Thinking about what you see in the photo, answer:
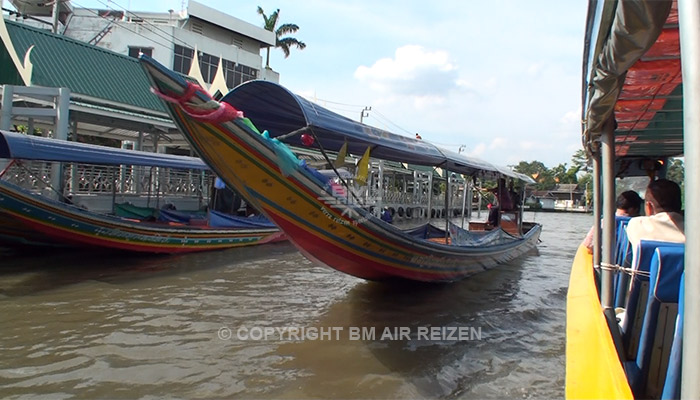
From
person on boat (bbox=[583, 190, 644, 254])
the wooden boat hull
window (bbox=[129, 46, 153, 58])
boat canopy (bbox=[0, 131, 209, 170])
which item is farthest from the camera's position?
window (bbox=[129, 46, 153, 58])

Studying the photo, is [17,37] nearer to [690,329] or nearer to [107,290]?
[107,290]

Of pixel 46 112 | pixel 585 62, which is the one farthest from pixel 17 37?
pixel 585 62

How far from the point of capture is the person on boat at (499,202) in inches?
414

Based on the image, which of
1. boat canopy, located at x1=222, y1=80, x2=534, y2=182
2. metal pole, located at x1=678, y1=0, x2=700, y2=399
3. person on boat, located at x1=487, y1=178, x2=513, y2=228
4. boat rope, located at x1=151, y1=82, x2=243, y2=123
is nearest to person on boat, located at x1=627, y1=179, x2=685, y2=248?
metal pole, located at x1=678, y1=0, x2=700, y2=399

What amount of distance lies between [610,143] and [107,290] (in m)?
6.67

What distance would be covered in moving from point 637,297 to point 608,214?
62 cm

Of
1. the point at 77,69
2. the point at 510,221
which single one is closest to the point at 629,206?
the point at 510,221

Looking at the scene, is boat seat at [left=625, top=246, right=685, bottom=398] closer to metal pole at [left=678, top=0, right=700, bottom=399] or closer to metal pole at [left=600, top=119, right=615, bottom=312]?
metal pole at [left=600, top=119, right=615, bottom=312]

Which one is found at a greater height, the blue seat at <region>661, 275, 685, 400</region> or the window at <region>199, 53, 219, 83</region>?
the window at <region>199, 53, 219, 83</region>

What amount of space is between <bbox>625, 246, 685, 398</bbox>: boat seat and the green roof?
12746mm

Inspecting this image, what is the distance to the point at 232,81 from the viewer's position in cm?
2389

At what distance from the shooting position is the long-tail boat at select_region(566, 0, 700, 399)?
91 centimetres

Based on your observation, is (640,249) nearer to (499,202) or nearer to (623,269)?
(623,269)

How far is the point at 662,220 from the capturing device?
235cm
